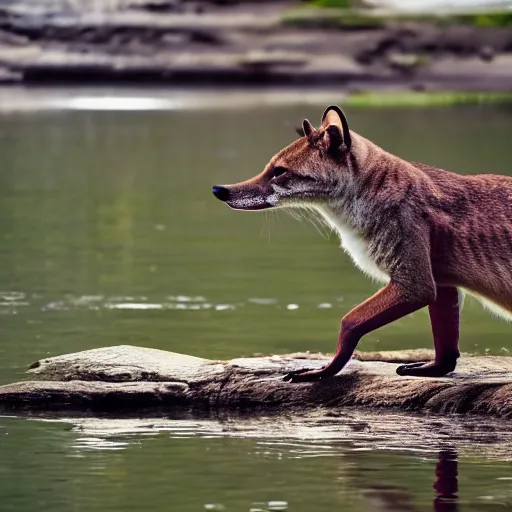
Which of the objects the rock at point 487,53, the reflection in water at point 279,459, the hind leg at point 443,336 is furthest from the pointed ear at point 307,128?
the rock at point 487,53

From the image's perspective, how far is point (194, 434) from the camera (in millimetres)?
11617

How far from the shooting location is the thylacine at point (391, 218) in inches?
469

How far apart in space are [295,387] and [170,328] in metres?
3.71

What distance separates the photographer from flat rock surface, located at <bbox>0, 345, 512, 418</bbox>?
1204 cm

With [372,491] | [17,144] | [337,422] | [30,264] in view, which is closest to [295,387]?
[337,422]

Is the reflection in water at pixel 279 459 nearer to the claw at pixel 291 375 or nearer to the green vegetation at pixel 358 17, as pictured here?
the claw at pixel 291 375

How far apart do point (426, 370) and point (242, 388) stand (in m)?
1.09

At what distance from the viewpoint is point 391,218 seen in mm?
12008

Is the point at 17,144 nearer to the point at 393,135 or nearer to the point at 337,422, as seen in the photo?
the point at 393,135

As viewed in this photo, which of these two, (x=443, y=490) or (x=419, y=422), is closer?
(x=443, y=490)

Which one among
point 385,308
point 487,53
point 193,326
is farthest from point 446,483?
point 487,53

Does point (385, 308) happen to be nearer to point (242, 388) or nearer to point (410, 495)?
point (242, 388)

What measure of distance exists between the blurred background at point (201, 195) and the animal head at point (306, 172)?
1.34 metres

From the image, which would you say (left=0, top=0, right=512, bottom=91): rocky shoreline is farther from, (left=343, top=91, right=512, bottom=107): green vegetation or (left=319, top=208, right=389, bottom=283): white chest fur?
(left=319, top=208, right=389, bottom=283): white chest fur
